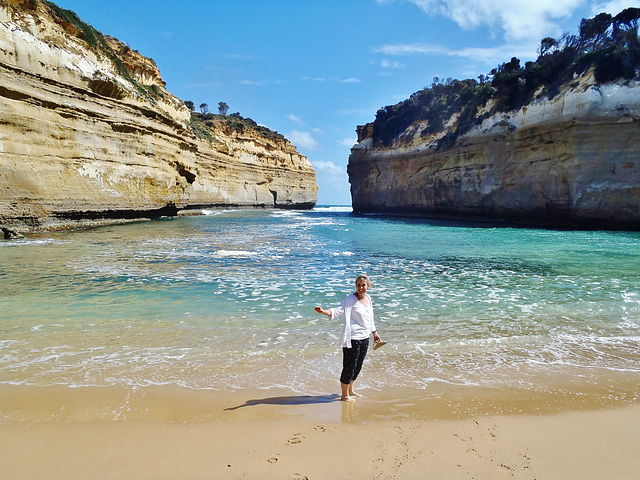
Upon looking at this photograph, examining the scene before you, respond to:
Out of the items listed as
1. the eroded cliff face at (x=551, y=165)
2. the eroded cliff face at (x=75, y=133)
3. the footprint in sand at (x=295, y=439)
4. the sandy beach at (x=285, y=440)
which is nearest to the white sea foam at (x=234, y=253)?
the sandy beach at (x=285, y=440)

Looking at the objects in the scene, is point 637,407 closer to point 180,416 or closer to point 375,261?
point 180,416

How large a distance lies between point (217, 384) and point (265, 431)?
3.21 feet

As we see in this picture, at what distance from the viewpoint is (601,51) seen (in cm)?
2003

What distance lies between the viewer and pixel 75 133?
1631 centimetres

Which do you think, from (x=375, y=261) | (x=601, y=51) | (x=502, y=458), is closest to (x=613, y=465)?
(x=502, y=458)

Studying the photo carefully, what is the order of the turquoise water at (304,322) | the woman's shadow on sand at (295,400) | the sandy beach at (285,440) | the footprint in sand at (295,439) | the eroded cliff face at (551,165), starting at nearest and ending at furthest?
the sandy beach at (285,440), the footprint in sand at (295,439), the woman's shadow on sand at (295,400), the turquoise water at (304,322), the eroded cliff face at (551,165)

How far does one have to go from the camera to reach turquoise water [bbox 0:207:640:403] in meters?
3.73

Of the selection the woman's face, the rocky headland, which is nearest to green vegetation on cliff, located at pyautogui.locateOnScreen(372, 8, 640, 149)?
the rocky headland

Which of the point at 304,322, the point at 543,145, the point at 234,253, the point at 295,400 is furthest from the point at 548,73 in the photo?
the point at 295,400

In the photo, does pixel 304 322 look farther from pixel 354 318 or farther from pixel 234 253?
pixel 234 253

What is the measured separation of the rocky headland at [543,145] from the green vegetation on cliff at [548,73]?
0.24 feet

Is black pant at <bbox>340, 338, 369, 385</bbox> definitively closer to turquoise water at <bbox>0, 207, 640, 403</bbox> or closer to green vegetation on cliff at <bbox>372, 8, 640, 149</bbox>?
turquoise water at <bbox>0, 207, 640, 403</bbox>

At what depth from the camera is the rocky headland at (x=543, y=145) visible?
1892 centimetres

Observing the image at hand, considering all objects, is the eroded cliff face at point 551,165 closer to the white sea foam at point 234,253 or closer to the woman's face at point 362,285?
the white sea foam at point 234,253
